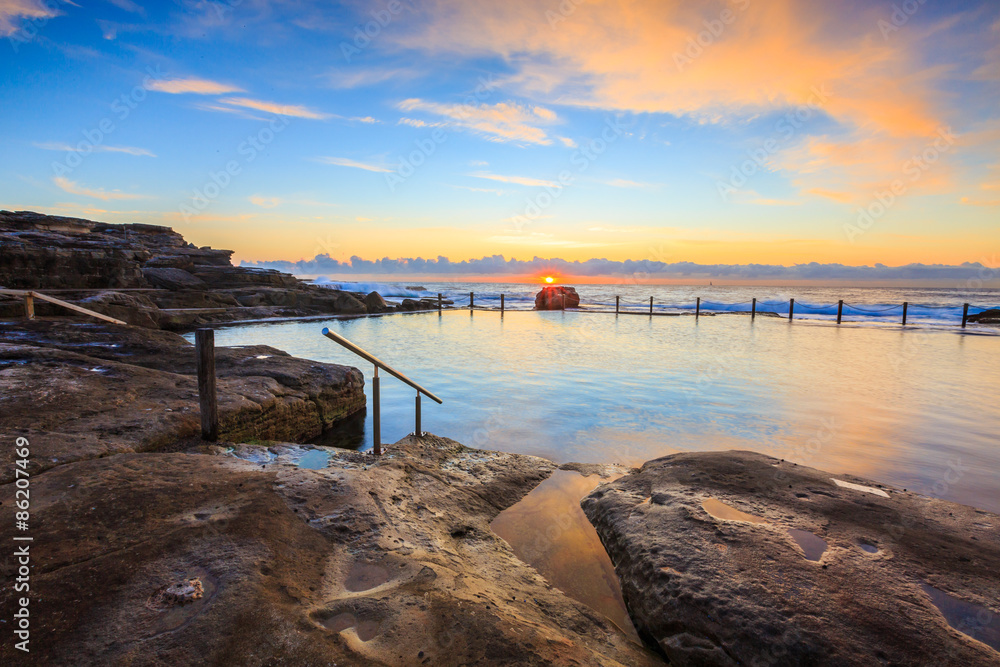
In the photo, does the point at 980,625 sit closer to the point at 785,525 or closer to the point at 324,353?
the point at 785,525

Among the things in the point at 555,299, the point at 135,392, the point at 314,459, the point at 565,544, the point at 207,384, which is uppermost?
the point at 555,299

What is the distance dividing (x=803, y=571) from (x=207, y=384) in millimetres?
6097

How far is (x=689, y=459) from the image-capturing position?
521cm

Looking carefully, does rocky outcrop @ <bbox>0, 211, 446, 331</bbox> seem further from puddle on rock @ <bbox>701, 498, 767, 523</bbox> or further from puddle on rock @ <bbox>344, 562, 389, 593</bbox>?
puddle on rock @ <bbox>701, 498, 767, 523</bbox>

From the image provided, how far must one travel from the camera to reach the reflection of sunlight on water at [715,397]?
266 inches

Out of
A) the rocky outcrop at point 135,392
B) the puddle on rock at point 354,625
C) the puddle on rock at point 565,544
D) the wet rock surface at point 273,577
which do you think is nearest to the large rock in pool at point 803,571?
the puddle on rock at point 565,544

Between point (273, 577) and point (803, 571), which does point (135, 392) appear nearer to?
point (273, 577)

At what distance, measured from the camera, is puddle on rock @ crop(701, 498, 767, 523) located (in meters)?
3.75

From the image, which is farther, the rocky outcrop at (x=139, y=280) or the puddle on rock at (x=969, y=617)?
the rocky outcrop at (x=139, y=280)

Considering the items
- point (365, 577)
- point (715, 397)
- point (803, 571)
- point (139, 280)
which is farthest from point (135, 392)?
point (139, 280)

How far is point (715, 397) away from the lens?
32.8 ft

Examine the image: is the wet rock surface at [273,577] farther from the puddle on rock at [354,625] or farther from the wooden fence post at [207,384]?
the wooden fence post at [207,384]

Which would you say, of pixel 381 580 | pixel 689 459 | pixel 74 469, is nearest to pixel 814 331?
pixel 689 459

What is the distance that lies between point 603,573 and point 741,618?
52.2 inches
